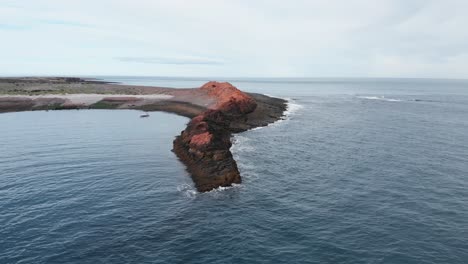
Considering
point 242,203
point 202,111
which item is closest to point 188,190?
point 242,203

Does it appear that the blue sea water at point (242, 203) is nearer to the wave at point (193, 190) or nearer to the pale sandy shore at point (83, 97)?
the wave at point (193, 190)

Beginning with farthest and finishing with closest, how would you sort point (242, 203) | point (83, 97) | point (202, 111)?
point (83, 97) < point (202, 111) < point (242, 203)

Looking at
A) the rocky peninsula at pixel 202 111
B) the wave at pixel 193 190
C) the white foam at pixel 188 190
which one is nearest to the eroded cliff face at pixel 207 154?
the rocky peninsula at pixel 202 111

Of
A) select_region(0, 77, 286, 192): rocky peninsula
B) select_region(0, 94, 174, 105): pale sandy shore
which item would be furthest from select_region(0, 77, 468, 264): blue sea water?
select_region(0, 94, 174, 105): pale sandy shore

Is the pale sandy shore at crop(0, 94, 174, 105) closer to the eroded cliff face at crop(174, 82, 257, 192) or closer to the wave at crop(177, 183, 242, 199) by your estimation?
the eroded cliff face at crop(174, 82, 257, 192)

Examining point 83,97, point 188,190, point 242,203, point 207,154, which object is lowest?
point 242,203

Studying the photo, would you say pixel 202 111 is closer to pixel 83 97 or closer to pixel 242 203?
pixel 83 97
